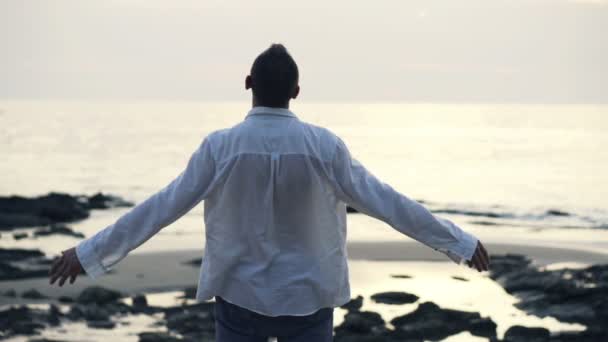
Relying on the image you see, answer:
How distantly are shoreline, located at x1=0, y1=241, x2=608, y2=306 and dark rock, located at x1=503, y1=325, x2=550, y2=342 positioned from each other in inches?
183

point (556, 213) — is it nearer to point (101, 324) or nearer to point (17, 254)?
point (17, 254)

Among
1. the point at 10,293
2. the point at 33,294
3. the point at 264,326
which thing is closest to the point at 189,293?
the point at 33,294

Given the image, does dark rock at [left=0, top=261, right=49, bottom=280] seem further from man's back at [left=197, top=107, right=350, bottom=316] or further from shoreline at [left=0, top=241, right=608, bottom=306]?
man's back at [left=197, top=107, right=350, bottom=316]

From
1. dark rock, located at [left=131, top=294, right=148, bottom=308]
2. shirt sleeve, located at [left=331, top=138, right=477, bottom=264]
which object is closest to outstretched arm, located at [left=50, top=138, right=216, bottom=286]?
shirt sleeve, located at [left=331, top=138, right=477, bottom=264]

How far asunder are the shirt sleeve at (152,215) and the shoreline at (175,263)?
1005 cm

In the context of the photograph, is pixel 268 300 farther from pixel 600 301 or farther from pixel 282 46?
pixel 600 301

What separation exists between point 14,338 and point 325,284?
8.24m

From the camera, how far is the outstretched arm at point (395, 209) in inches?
159

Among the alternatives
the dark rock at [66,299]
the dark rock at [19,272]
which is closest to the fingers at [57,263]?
the dark rock at [66,299]

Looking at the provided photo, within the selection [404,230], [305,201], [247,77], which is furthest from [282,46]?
[404,230]

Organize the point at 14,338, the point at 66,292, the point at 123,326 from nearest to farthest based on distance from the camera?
the point at 14,338, the point at 123,326, the point at 66,292

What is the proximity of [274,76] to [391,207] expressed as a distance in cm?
82

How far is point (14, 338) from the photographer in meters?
11.2

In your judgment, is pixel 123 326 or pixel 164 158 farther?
pixel 164 158
